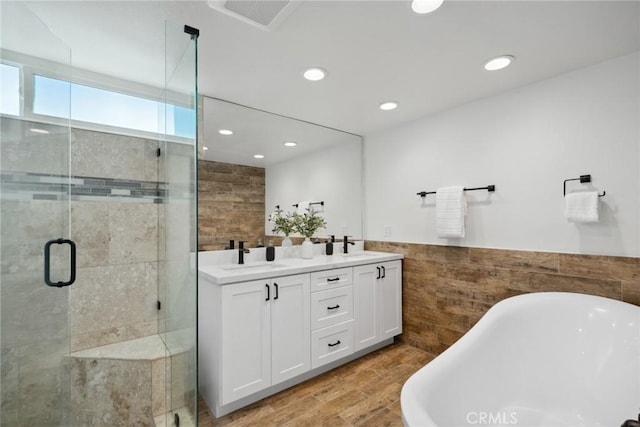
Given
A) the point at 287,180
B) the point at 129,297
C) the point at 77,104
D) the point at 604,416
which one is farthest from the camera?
the point at 287,180

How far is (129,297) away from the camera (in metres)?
2.19

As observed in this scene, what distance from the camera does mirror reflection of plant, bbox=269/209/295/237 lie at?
281 cm

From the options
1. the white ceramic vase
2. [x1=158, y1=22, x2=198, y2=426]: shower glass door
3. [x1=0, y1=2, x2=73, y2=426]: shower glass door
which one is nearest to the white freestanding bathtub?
[x1=158, y1=22, x2=198, y2=426]: shower glass door

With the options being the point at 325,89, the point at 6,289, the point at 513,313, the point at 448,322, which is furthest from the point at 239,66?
the point at 448,322

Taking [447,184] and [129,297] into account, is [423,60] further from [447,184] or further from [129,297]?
[129,297]

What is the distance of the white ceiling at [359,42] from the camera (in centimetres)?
148

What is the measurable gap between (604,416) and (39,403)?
9.51ft

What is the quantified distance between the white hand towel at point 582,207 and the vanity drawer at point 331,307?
1689mm

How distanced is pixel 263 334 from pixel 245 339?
135 mm

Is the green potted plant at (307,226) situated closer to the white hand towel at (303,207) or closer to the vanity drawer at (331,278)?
the white hand towel at (303,207)

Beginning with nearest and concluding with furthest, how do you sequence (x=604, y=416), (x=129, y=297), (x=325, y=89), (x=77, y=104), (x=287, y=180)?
(x=604, y=416) → (x=77, y=104) → (x=129, y=297) → (x=325, y=89) → (x=287, y=180)

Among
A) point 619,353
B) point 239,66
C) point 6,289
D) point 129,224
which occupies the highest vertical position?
point 239,66

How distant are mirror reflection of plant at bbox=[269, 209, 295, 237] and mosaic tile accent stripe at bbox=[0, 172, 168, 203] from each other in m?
0.97

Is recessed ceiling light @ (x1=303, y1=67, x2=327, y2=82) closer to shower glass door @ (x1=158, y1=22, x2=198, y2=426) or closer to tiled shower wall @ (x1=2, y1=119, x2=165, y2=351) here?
shower glass door @ (x1=158, y1=22, x2=198, y2=426)
